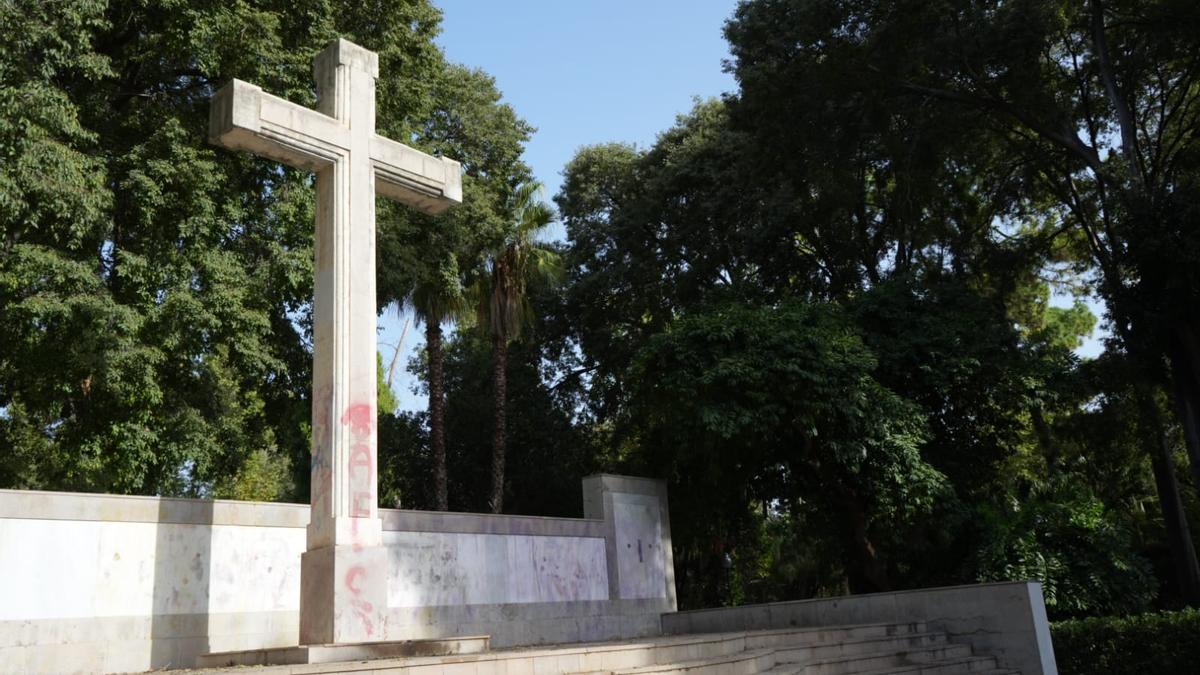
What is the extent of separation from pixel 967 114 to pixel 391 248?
40.8ft

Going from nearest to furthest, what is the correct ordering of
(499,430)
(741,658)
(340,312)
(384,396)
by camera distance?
(741,658) → (340,312) → (499,430) → (384,396)

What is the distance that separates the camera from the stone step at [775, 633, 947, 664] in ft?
36.8

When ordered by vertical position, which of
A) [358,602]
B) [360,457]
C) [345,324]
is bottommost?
[358,602]

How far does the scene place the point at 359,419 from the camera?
10477 millimetres

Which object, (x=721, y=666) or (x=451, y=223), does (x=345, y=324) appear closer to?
(x=721, y=666)

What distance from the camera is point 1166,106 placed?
21047 mm

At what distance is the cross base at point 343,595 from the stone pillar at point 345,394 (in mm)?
11

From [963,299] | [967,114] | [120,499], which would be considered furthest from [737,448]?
[120,499]

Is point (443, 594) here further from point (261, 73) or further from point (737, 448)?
point (261, 73)

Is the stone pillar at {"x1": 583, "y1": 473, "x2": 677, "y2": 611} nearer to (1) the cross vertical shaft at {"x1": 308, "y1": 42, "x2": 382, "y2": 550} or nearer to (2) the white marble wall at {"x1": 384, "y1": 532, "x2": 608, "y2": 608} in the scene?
(2) the white marble wall at {"x1": 384, "y1": 532, "x2": 608, "y2": 608}

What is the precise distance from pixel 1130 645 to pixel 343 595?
37.7 feet

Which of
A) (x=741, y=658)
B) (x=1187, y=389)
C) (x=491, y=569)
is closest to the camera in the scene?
(x=741, y=658)

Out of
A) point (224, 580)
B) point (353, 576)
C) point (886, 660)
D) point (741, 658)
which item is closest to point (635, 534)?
point (886, 660)

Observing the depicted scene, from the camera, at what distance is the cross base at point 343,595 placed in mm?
9703
